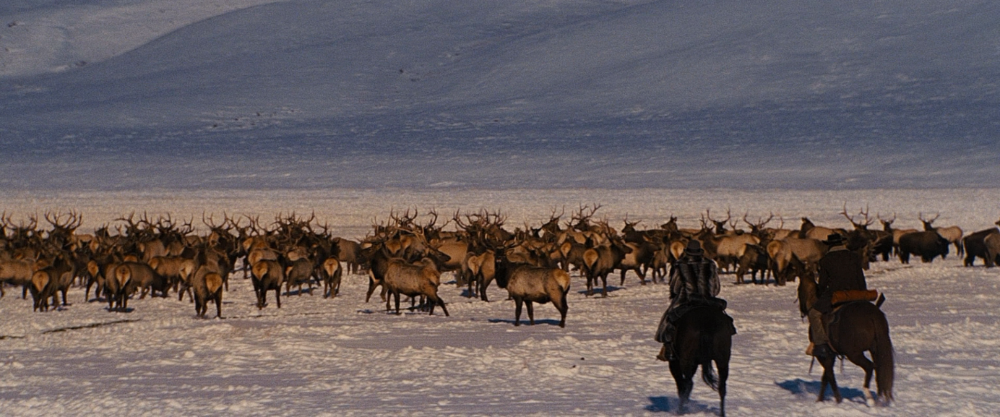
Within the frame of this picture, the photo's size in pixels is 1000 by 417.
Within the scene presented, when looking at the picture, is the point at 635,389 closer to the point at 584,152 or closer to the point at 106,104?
the point at 584,152

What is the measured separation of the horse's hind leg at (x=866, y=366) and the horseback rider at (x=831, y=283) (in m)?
0.24

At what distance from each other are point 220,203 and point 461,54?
209ft

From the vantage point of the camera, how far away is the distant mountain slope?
Answer: 207ft

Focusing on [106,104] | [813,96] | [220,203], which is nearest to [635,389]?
[220,203]

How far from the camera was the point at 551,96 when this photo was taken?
86688 mm

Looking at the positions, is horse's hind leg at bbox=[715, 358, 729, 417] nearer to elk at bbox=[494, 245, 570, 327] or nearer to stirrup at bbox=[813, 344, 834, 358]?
stirrup at bbox=[813, 344, 834, 358]

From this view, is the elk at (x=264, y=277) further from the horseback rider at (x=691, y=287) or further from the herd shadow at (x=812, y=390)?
the horseback rider at (x=691, y=287)

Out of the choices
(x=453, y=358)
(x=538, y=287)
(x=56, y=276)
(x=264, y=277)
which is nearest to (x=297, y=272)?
(x=264, y=277)

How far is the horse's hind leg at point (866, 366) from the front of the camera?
954 cm

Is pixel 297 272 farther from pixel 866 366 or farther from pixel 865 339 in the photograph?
pixel 865 339

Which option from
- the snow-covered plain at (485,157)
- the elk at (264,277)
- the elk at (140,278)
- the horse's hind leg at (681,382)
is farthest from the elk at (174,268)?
the horse's hind leg at (681,382)

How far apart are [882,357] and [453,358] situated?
187 inches

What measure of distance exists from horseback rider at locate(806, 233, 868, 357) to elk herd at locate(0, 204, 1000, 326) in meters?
4.87

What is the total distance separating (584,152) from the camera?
223 feet
